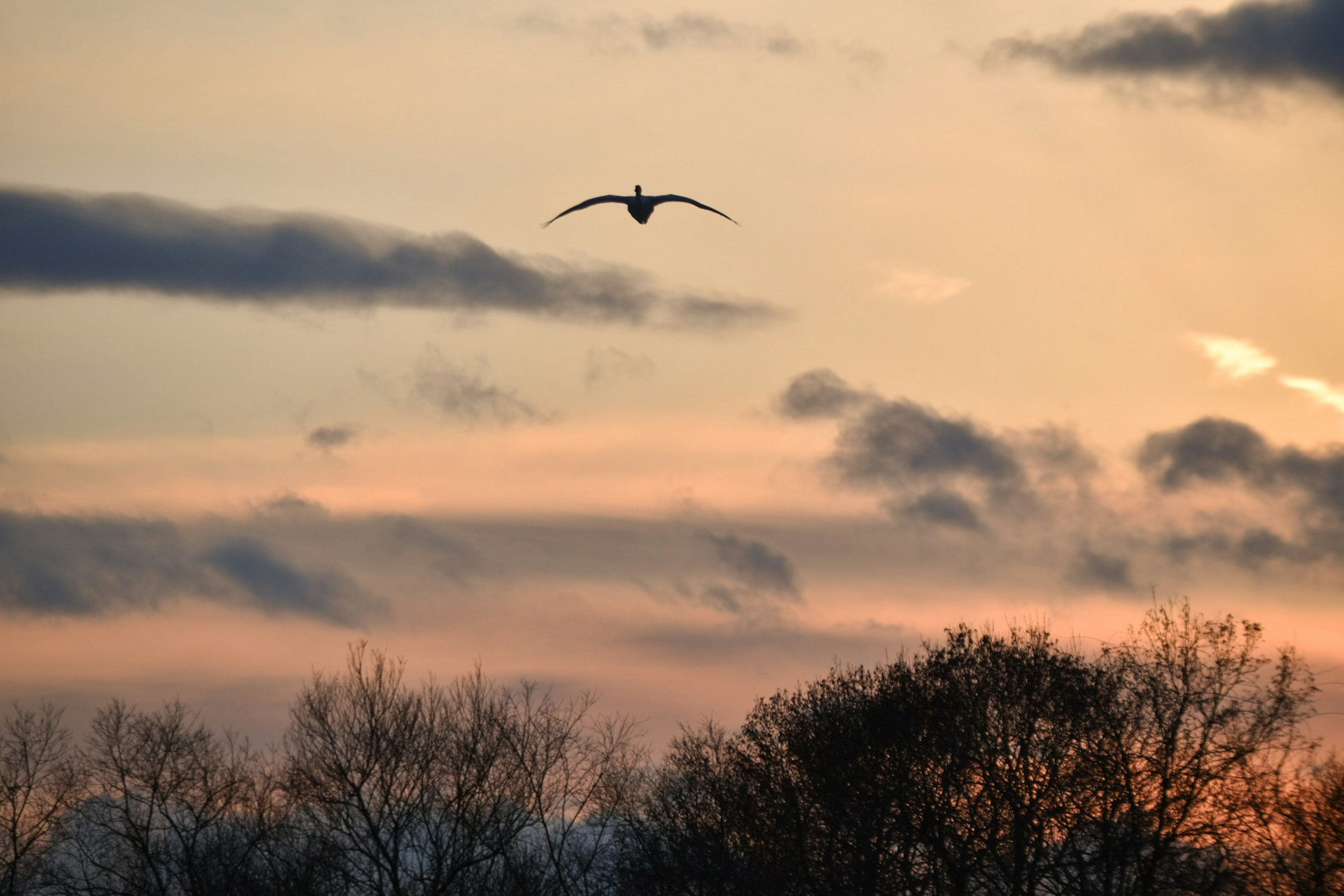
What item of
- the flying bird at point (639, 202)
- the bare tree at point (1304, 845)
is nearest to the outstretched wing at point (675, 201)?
the flying bird at point (639, 202)

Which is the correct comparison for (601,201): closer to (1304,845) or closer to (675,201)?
(675,201)

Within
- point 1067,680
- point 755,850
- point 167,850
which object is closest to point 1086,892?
point 1067,680

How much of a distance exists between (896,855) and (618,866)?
1089 centimetres

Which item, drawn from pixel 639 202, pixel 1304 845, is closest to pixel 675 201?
pixel 639 202

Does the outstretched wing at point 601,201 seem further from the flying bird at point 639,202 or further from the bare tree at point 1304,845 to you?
the bare tree at point 1304,845

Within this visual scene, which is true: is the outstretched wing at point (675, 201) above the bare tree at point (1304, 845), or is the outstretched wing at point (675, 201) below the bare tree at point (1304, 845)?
above

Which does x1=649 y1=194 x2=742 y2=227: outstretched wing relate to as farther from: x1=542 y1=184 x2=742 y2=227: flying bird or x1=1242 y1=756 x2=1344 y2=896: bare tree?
x1=1242 y1=756 x2=1344 y2=896: bare tree

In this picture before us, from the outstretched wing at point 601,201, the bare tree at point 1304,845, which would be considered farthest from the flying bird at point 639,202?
the bare tree at point 1304,845

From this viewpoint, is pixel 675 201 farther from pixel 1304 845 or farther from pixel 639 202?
pixel 1304 845

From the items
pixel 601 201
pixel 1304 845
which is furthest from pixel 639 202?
pixel 1304 845

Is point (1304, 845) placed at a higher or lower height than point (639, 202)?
lower

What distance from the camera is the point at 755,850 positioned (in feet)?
144

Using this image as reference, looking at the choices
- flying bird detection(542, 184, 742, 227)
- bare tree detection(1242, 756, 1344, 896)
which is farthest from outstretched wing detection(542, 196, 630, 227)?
bare tree detection(1242, 756, 1344, 896)

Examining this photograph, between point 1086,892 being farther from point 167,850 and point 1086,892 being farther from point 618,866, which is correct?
point 167,850
